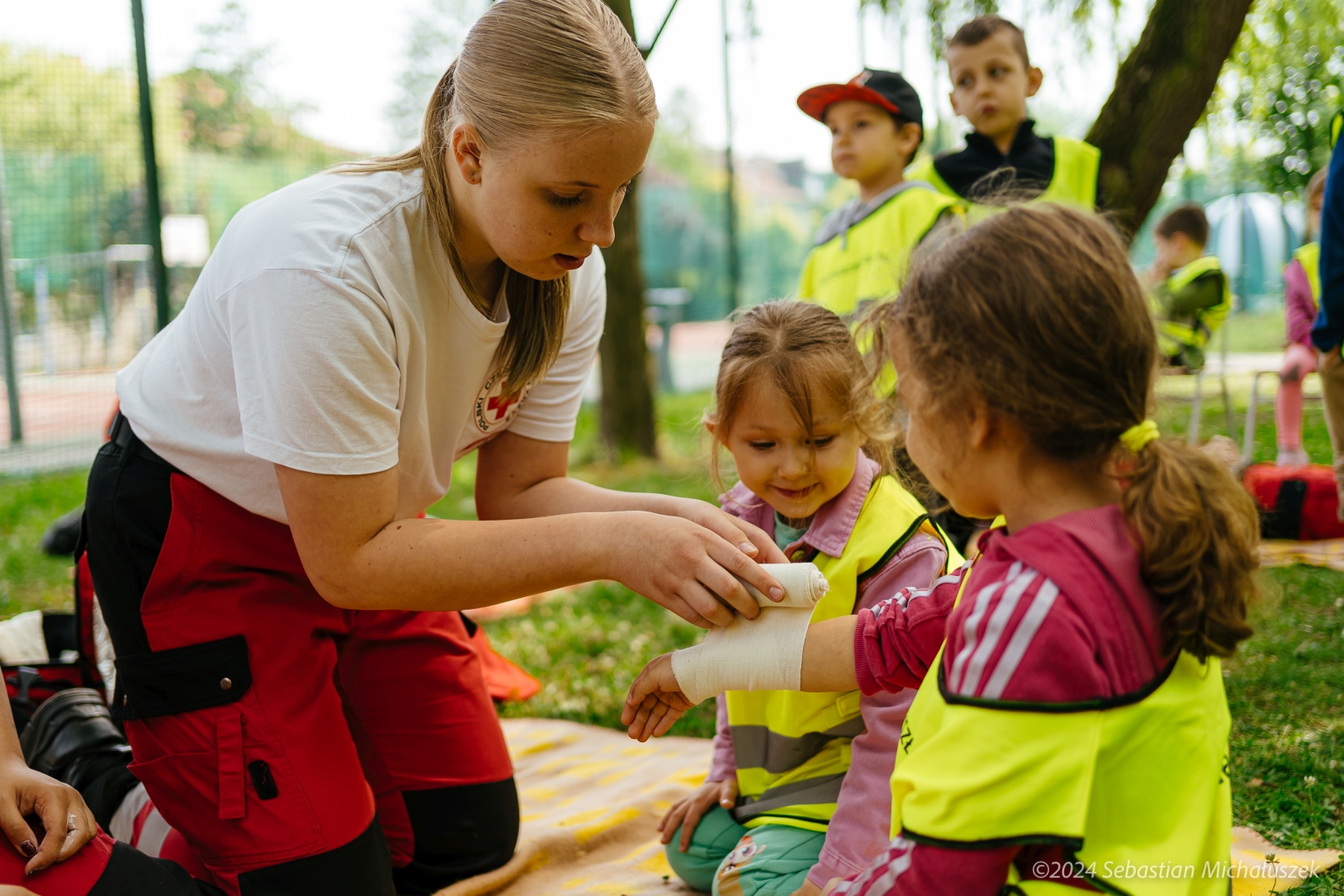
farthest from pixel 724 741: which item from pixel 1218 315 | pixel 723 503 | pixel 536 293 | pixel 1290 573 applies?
pixel 1218 315

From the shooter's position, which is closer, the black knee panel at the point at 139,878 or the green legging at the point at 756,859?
the black knee panel at the point at 139,878

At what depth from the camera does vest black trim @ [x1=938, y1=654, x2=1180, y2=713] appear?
99 centimetres

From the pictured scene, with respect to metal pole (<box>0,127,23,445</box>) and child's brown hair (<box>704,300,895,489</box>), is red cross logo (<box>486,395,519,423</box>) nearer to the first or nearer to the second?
child's brown hair (<box>704,300,895,489</box>)

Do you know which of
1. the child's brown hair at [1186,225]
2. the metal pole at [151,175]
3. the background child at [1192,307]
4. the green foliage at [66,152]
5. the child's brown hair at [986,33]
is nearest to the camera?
the child's brown hair at [986,33]

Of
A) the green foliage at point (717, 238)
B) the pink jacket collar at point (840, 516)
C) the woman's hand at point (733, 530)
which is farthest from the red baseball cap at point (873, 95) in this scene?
the green foliage at point (717, 238)

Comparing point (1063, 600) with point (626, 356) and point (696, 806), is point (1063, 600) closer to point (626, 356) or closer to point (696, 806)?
point (696, 806)

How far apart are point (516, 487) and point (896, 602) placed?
3.00 feet

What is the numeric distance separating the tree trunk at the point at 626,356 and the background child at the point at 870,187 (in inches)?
108

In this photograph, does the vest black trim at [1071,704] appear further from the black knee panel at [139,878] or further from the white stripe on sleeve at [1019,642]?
the black knee panel at [139,878]

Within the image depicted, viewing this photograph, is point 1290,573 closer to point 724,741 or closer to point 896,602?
point 724,741

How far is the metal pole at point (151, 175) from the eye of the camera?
5234 millimetres

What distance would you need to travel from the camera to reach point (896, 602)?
4.74 feet

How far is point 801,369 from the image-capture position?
70.0 inches

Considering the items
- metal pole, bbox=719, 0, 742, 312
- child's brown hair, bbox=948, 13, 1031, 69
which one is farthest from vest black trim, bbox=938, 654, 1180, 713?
metal pole, bbox=719, 0, 742, 312
